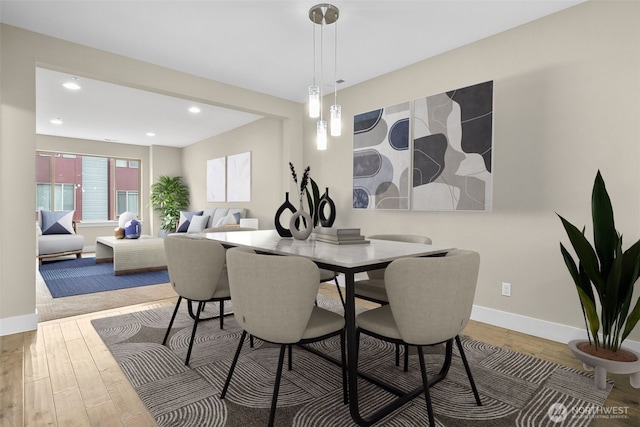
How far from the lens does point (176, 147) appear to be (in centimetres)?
845

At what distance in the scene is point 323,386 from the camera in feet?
6.22

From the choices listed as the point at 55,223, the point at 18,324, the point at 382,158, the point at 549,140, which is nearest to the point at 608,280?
the point at 549,140

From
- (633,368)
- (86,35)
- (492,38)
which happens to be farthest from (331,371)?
(86,35)

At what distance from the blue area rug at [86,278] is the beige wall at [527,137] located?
134cm

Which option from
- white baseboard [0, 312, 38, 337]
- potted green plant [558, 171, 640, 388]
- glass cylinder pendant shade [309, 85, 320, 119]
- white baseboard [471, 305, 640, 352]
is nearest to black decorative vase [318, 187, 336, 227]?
glass cylinder pendant shade [309, 85, 320, 119]

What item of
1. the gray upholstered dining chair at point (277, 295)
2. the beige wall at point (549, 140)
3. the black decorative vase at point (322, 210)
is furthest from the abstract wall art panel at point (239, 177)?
the gray upholstered dining chair at point (277, 295)

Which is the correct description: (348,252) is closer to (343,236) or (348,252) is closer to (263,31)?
(343,236)

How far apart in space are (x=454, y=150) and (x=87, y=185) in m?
8.32

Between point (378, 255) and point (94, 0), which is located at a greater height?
point (94, 0)

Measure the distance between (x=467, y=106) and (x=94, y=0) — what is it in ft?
9.76

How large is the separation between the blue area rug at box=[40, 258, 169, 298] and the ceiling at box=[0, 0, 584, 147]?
8.03 ft

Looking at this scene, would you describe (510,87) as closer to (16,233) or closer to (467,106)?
(467,106)

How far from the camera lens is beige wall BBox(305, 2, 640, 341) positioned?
7.50 ft

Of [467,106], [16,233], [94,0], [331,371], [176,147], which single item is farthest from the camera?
[176,147]
